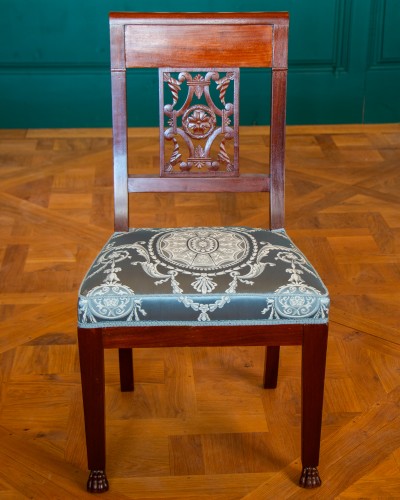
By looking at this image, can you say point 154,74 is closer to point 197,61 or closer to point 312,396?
point 197,61

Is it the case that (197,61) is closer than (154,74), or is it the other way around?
(197,61)

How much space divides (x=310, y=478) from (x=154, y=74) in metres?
2.55

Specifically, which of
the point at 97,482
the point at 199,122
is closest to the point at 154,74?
the point at 199,122

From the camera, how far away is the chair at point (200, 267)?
5.40 feet

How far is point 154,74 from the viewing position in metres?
3.99

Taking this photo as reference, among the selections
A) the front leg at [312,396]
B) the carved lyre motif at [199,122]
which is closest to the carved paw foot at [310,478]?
the front leg at [312,396]

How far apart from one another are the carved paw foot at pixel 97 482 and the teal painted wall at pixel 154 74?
8.14ft

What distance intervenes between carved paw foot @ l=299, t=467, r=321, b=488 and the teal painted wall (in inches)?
98.1

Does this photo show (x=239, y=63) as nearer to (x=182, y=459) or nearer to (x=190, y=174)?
(x=190, y=174)

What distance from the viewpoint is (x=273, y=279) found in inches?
66.3

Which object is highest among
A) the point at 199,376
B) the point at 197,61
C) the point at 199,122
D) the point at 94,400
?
the point at 197,61

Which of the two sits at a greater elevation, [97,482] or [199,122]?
[199,122]

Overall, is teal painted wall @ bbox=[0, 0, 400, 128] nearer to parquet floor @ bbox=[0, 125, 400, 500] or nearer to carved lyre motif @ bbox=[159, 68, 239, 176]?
parquet floor @ bbox=[0, 125, 400, 500]

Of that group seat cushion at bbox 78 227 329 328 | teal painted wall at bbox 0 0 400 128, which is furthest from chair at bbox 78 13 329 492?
teal painted wall at bbox 0 0 400 128
